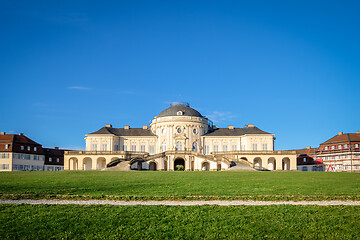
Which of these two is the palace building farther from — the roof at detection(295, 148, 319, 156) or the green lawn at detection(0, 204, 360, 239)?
the green lawn at detection(0, 204, 360, 239)

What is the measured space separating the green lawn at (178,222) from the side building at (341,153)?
63.1 m

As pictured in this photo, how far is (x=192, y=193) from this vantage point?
22922mm

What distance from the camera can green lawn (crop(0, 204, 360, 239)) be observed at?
1468 centimetres

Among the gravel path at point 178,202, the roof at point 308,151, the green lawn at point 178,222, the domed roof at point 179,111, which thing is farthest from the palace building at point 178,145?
the green lawn at point 178,222

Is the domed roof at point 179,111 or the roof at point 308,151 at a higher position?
the domed roof at point 179,111

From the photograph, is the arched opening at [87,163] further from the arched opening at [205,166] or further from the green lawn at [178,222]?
the green lawn at [178,222]

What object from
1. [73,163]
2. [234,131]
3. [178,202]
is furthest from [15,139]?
[178,202]

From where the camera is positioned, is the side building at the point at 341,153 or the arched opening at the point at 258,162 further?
the side building at the point at 341,153

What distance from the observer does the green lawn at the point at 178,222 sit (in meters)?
14.7

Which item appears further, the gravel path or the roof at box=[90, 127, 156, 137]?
the roof at box=[90, 127, 156, 137]

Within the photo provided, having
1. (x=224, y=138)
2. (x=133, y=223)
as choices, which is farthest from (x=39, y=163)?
(x=133, y=223)

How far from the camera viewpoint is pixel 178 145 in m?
78.3

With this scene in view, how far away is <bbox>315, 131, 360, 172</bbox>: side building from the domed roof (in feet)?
95.8

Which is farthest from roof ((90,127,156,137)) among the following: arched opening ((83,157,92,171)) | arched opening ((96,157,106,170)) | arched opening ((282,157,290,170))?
arched opening ((282,157,290,170))
